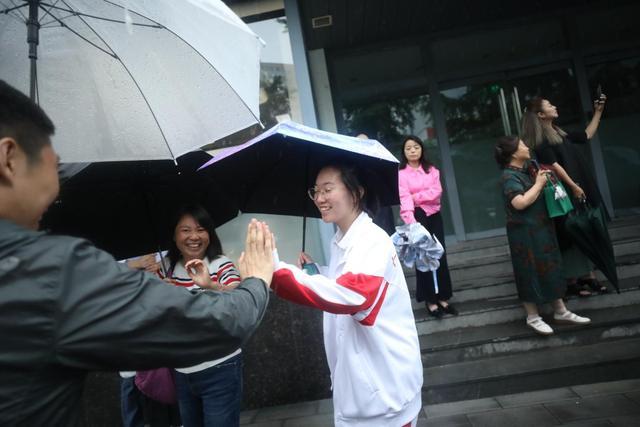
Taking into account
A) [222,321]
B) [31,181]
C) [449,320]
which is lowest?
[449,320]

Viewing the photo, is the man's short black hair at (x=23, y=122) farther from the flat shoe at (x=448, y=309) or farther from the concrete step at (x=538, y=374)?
the flat shoe at (x=448, y=309)

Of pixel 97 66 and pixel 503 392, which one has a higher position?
pixel 97 66

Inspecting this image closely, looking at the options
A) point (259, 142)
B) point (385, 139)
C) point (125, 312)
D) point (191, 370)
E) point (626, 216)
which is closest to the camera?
point (125, 312)

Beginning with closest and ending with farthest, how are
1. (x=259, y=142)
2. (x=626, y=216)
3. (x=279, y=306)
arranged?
(x=259, y=142) → (x=279, y=306) → (x=626, y=216)

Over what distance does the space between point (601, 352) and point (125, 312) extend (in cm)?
452

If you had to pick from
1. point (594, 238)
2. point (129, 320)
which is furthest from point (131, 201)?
point (594, 238)

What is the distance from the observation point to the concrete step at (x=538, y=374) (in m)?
4.18

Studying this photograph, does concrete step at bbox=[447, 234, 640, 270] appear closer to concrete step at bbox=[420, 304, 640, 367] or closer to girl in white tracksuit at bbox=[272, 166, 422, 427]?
concrete step at bbox=[420, 304, 640, 367]

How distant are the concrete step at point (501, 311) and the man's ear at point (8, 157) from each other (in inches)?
176

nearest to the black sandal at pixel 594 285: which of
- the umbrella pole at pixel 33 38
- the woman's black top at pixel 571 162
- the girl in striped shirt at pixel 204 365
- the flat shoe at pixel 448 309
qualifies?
the woman's black top at pixel 571 162

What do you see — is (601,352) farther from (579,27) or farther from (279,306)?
(579,27)

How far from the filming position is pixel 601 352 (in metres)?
4.34

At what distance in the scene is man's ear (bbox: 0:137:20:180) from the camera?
1101mm

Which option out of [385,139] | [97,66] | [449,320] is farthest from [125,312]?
[385,139]
